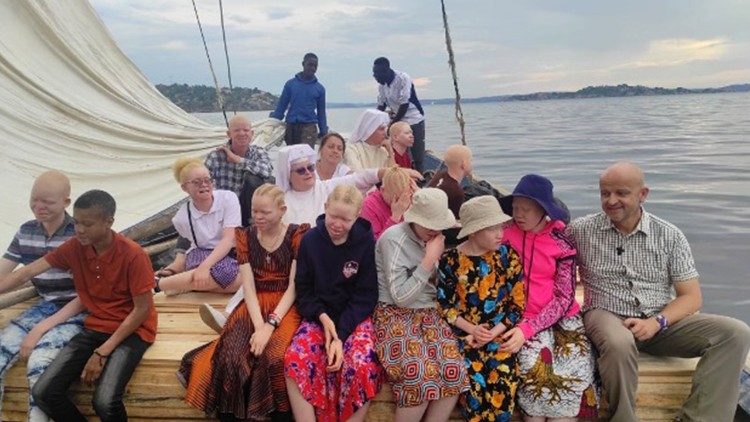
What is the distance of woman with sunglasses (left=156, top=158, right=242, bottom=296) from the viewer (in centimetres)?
390

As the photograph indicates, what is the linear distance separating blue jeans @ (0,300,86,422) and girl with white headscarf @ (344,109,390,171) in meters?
2.70

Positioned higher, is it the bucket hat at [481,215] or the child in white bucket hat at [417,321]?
the bucket hat at [481,215]

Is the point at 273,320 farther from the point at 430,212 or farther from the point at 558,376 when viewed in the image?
Answer: the point at 558,376

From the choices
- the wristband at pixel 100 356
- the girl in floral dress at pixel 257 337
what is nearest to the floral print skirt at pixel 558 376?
the girl in floral dress at pixel 257 337

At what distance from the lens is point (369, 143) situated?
544 centimetres

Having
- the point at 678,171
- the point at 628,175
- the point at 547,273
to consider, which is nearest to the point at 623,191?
the point at 628,175

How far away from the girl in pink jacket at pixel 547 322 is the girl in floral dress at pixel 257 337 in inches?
40.6

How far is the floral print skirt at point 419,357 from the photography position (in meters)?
2.70

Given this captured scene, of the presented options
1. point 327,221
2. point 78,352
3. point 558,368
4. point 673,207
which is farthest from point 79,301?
point 673,207

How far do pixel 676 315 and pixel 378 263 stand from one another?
1400 mm

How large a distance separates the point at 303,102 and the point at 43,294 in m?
5.27

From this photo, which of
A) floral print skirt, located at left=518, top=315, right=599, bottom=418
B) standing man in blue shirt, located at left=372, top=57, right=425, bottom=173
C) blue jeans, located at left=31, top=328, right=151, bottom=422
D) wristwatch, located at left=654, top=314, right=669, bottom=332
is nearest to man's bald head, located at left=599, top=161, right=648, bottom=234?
wristwatch, located at left=654, top=314, right=669, bottom=332

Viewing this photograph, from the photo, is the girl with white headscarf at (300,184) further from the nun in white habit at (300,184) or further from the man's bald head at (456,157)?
the man's bald head at (456,157)

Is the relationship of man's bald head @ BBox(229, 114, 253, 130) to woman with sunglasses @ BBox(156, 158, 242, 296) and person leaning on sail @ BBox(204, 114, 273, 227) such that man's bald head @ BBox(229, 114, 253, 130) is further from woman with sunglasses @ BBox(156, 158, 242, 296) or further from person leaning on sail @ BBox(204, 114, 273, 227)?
woman with sunglasses @ BBox(156, 158, 242, 296)
